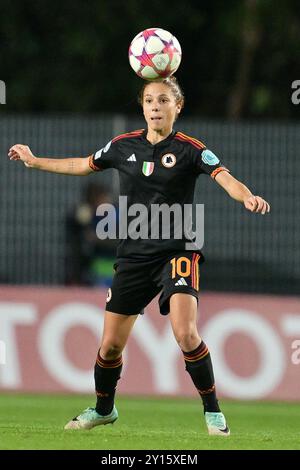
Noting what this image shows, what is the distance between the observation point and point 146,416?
38.2 feet

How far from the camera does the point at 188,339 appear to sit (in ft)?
28.5

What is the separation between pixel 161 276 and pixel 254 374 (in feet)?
17.5

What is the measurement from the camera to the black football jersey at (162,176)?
8.86 meters

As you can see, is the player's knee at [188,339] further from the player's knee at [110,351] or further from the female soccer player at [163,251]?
the player's knee at [110,351]

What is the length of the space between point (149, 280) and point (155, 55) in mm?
1443

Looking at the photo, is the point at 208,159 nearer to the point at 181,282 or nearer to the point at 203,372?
the point at 181,282

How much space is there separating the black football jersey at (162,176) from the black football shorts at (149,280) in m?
0.06

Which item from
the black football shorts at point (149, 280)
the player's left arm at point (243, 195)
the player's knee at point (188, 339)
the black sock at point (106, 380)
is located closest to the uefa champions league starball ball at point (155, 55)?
the player's left arm at point (243, 195)

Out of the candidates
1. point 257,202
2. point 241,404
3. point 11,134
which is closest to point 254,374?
point 241,404

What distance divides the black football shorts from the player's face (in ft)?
2.70

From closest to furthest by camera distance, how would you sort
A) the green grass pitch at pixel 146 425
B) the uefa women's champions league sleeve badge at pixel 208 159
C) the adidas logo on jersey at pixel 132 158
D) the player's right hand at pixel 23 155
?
the green grass pitch at pixel 146 425, the uefa women's champions league sleeve badge at pixel 208 159, the adidas logo on jersey at pixel 132 158, the player's right hand at pixel 23 155

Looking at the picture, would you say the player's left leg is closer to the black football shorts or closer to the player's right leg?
the black football shorts

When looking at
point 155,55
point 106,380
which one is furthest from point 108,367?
point 155,55
